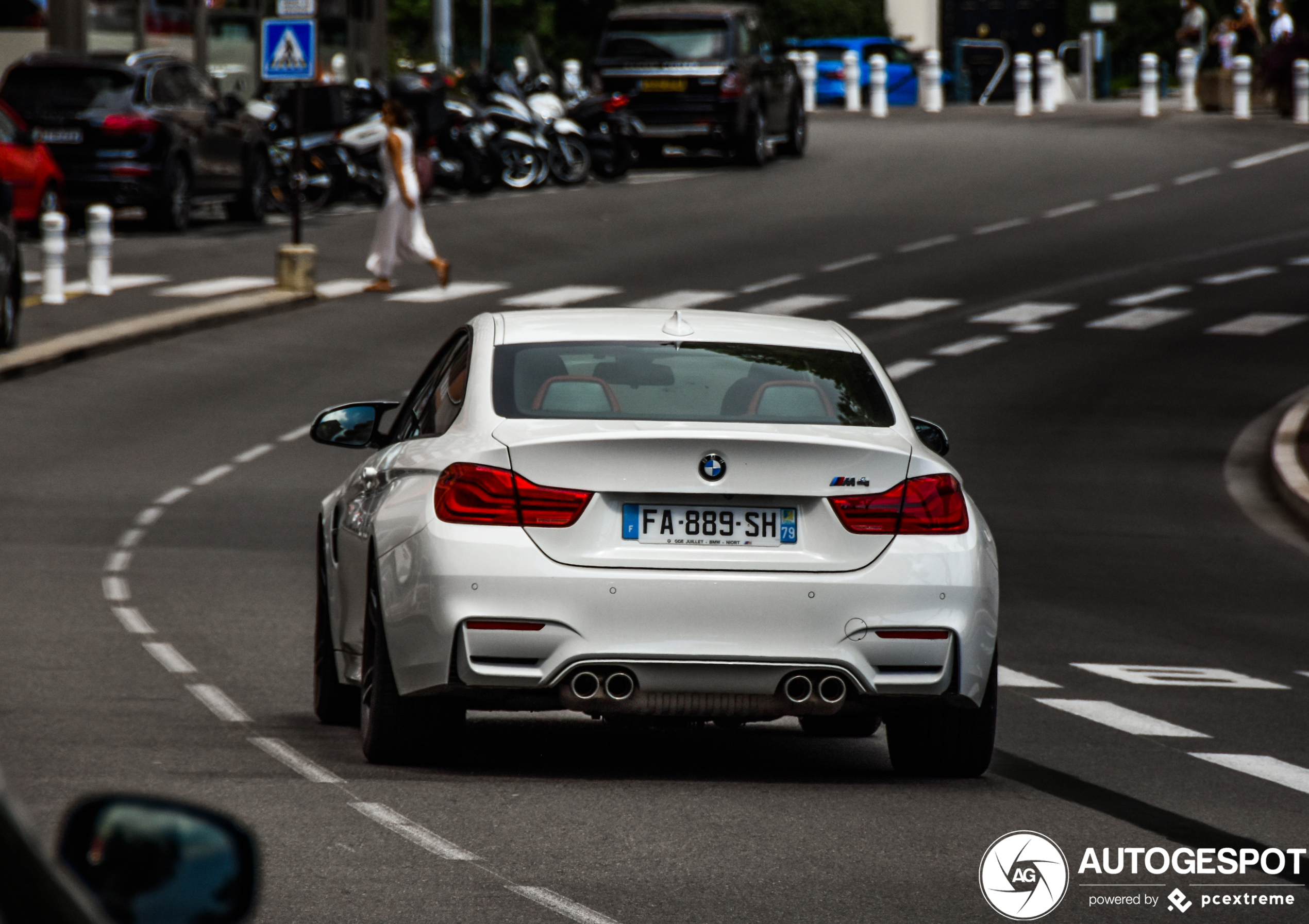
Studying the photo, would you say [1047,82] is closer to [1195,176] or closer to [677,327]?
[1195,176]

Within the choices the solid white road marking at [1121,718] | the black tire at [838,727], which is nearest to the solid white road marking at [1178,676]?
the solid white road marking at [1121,718]

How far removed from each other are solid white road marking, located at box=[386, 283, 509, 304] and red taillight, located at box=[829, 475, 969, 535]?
19.4 m

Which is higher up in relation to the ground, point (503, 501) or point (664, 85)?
point (664, 85)

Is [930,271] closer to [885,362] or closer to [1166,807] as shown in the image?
[885,362]

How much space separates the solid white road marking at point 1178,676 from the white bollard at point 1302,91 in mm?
37814

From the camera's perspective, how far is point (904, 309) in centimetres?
2580

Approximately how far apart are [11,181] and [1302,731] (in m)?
21.1

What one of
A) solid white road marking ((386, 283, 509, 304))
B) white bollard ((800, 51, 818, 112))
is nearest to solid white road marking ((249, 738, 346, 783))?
solid white road marking ((386, 283, 509, 304))

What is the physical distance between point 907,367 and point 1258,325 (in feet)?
16.8

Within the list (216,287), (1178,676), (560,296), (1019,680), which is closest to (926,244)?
(560,296)

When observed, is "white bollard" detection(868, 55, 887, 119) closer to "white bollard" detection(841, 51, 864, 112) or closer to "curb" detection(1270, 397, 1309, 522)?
"white bollard" detection(841, 51, 864, 112)

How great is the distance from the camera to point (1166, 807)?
7.07m

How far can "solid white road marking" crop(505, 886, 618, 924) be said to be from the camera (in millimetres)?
5402

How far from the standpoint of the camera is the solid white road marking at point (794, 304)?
24.8 metres
